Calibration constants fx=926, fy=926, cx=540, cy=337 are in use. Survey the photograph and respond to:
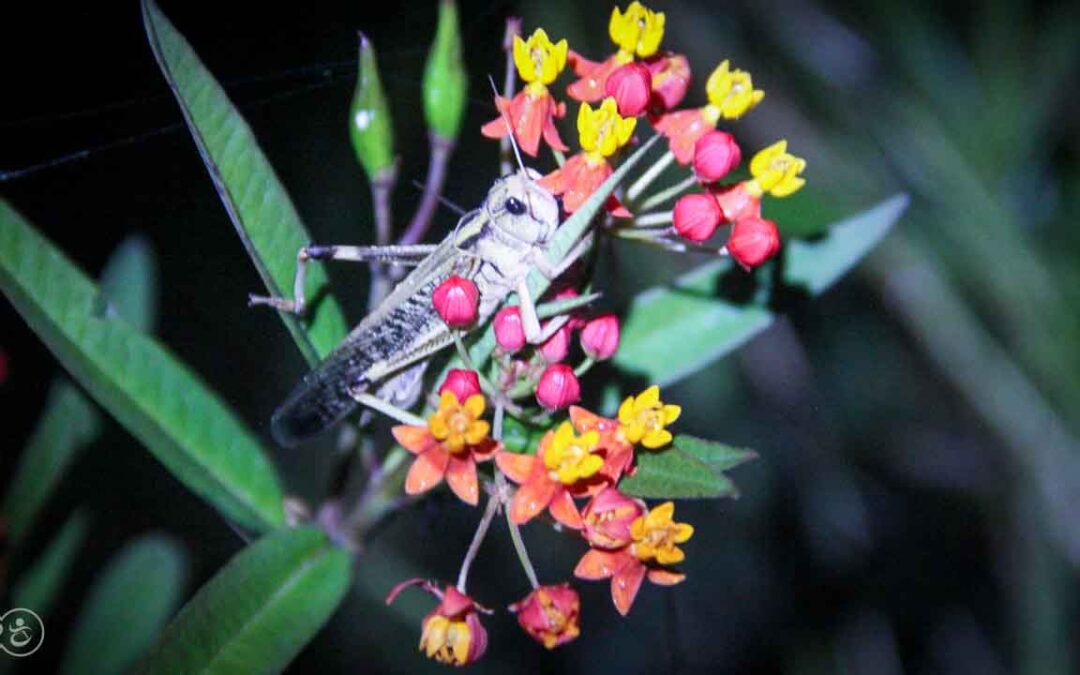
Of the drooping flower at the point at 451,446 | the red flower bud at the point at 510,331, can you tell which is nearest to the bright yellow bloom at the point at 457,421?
the drooping flower at the point at 451,446

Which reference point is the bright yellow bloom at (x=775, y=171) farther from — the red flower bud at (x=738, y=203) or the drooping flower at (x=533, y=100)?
the drooping flower at (x=533, y=100)

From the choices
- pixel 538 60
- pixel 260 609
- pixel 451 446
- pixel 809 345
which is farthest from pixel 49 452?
pixel 809 345

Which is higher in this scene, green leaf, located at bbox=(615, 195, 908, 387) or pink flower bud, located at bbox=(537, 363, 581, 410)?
pink flower bud, located at bbox=(537, 363, 581, 410)

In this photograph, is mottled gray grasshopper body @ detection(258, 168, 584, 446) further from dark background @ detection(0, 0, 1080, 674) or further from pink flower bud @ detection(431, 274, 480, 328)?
dark background @ detection(0, 0, 1080, 674)

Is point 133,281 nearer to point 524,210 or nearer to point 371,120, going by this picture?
point 371,120

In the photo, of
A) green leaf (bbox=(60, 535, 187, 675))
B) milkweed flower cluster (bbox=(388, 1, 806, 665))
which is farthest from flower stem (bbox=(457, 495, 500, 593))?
green leaf (bbox=(60, 535, 187, 675))

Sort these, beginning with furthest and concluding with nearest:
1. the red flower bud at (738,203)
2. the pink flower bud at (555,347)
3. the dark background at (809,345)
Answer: the dark background at (809,345) < the red flower bud at (738,203) < the pink flower bud at (555,347)

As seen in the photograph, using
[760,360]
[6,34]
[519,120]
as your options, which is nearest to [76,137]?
[6,34]

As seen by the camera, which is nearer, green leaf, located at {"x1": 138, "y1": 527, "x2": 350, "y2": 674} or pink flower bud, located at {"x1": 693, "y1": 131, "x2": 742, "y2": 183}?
green leaf, located at {"x1": 138, "y1": 527, "x2": 350, "y2": 674}
